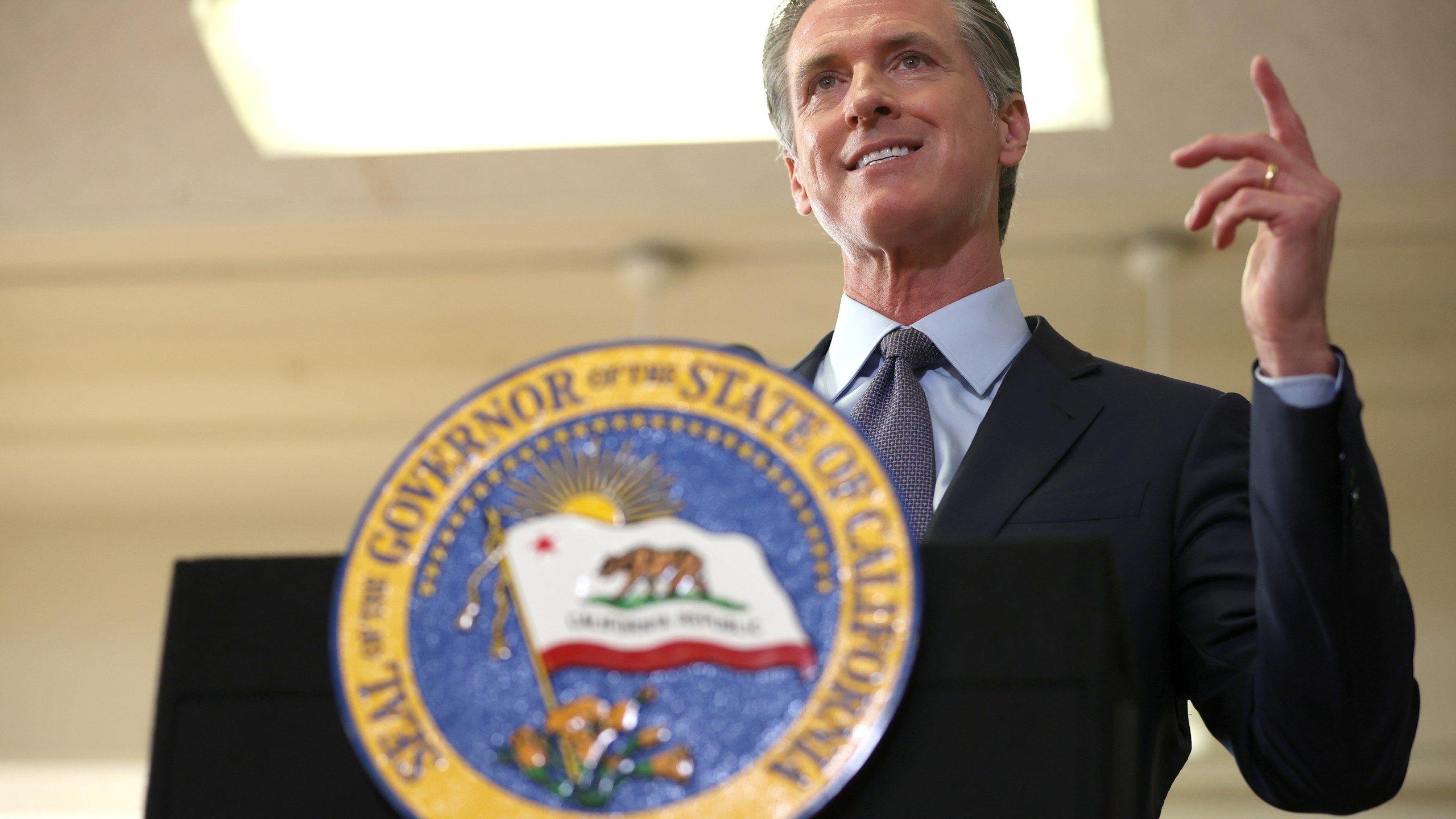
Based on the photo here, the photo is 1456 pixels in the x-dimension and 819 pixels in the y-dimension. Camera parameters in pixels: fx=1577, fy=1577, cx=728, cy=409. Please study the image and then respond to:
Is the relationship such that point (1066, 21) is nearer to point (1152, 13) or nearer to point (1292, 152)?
point (1152, 13)

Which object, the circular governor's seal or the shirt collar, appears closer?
the circular governor's seal

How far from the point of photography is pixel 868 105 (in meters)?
1.47

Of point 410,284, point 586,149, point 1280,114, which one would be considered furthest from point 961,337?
point 410,284

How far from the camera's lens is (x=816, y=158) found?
1538 mm

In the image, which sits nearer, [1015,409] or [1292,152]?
[1292,152]

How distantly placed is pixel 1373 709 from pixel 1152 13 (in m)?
3.44

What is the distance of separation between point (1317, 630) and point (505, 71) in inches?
157

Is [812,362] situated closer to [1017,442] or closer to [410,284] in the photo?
[1017,442]

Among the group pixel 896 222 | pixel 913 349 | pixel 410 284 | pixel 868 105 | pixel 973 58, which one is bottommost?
pixel 913 349

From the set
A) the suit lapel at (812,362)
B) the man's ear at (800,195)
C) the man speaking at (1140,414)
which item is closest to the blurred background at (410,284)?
the man's ear at (800,195)

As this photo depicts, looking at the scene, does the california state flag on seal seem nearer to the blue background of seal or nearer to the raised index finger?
the blue background of seal

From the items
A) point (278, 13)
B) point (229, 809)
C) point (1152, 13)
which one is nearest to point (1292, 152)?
point (229, 809)

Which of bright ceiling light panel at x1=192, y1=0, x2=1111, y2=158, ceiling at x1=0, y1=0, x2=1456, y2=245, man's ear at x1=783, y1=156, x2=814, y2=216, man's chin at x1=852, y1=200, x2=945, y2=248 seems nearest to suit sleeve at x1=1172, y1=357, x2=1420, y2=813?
man's chin at x1=852, y1=200, x2=945, y2=248

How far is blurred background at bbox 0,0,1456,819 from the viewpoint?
14.2 feet
